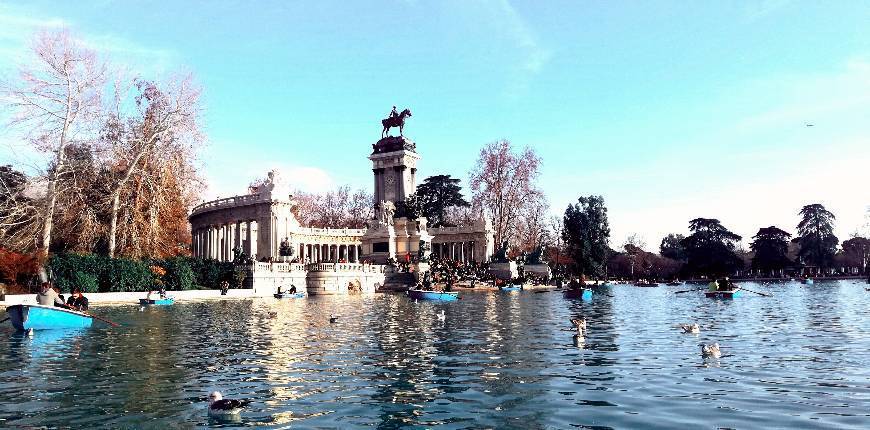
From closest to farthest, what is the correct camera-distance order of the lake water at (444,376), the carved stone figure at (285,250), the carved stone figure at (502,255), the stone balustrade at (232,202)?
the lake water at (444,376) < the carved stone figure at (285,250) < the stone balustrade at (232,202) < the carved stone figure at (502,255)

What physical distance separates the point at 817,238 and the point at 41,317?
13306 cm

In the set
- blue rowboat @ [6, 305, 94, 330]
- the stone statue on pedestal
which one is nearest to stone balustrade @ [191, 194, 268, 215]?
the stone statue on pedestal

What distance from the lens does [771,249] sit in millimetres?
125250

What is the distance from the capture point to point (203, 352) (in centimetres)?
1908

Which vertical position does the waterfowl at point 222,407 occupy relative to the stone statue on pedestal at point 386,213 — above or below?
below

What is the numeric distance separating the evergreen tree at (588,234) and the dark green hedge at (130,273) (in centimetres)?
6451

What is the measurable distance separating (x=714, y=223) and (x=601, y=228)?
34.0 metres

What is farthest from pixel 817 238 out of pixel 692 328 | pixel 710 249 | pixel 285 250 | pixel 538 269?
pixel 692 328

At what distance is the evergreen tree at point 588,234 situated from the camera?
347 feet

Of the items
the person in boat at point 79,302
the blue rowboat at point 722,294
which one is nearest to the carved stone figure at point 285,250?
the person in boat at point 79,302

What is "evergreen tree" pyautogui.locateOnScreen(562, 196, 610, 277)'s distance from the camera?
4158 inches

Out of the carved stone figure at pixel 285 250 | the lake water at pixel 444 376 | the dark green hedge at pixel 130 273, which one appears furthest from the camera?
the carved stone figure at pixel 285 250

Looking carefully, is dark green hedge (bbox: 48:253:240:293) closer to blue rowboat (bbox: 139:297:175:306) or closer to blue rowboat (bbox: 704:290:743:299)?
blue rowboat (bbox: 139:297:175:306)

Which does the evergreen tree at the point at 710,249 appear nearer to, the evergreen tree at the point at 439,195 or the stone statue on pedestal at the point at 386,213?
the evergreen tree at the point at 439,195
